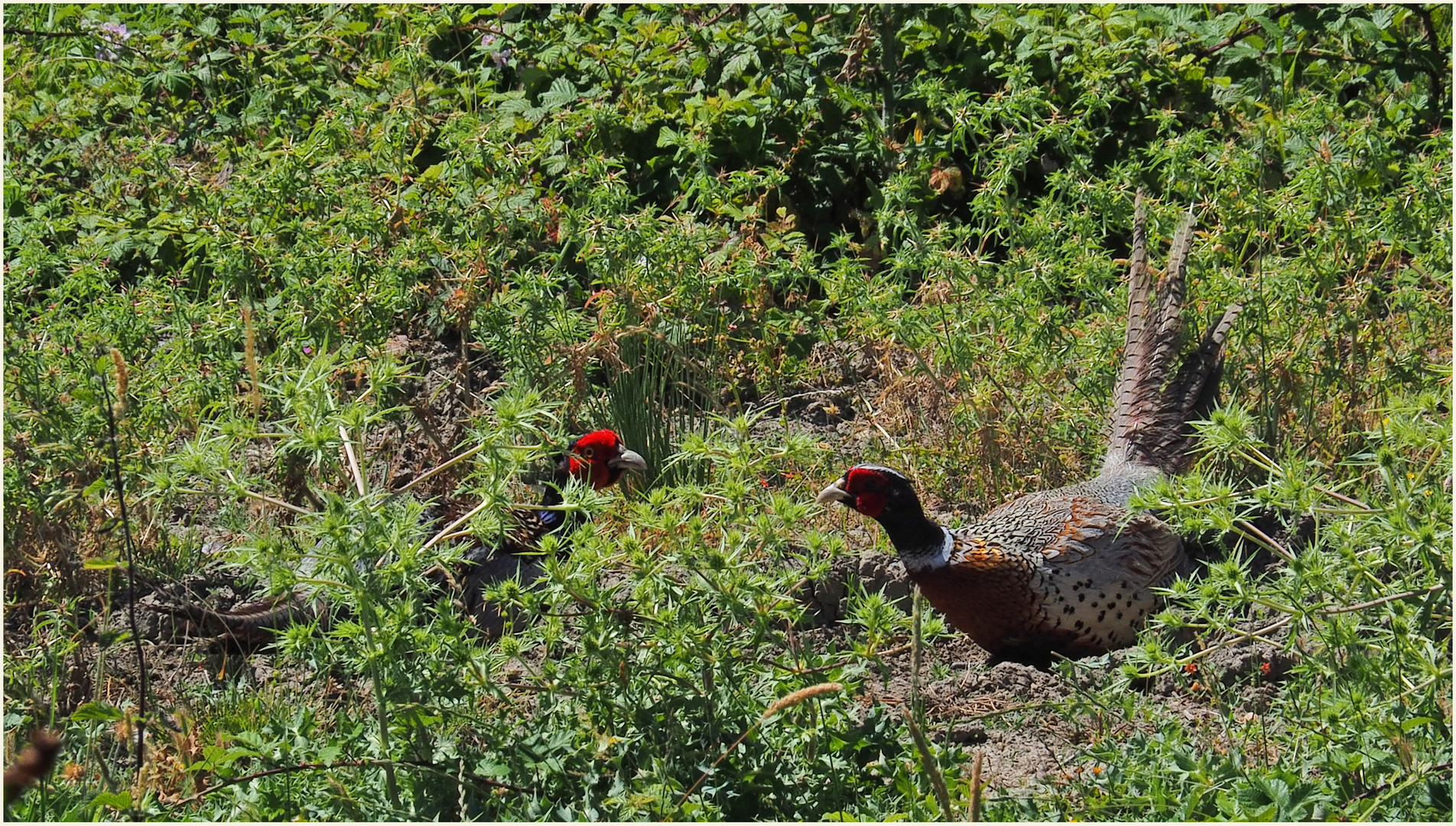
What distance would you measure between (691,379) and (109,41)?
13.9 ft

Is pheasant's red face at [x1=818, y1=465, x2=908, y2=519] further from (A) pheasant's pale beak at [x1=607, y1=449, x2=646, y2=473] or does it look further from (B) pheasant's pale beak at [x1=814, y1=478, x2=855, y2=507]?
(A) pheasant's pale beak at [x1=607, y1=449, x2=646, y2=473]

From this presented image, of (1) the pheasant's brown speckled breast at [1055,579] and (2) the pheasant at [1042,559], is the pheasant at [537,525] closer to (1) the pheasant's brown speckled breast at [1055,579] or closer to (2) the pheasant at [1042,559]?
(2) the pheasant at [1042,559]

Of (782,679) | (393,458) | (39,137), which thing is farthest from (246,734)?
(39,137)

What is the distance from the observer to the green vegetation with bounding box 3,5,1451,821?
2643mm

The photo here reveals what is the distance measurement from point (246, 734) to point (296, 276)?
7.37 ft

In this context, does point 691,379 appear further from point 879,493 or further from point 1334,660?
point 1334,660

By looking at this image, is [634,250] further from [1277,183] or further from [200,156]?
[200,156]

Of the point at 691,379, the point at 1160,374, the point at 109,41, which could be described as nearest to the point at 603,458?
the point at 691,379

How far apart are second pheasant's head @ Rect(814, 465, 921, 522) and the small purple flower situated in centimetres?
522

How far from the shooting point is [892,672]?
12.3 ft

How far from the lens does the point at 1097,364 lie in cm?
447

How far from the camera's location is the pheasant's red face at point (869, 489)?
12.5 ft

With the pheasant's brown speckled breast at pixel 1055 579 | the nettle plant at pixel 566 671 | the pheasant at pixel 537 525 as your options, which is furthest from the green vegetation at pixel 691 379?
the pheasant at pixel 537 525

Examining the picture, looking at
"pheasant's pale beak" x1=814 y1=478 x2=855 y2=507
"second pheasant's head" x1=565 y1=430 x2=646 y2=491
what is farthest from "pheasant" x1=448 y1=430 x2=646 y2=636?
"pheasant's pale beak" x1=814 y1=478 x2=855 y2=507
